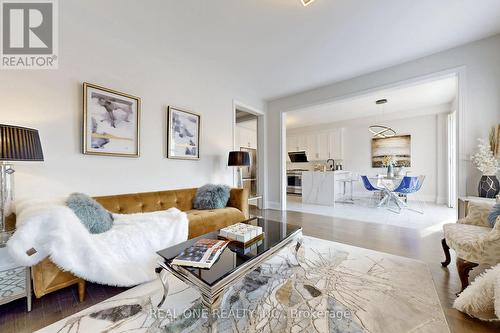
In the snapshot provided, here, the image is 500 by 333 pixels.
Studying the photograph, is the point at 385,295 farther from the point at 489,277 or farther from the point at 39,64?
the point at 39,64

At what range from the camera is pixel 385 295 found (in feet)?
4.87

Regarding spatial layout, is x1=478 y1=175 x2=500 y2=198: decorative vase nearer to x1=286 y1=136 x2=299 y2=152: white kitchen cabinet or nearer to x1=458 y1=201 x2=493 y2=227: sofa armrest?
x1=458 y1=201 x2=493 y2=227: sofa armrest

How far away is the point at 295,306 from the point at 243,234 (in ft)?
2.01

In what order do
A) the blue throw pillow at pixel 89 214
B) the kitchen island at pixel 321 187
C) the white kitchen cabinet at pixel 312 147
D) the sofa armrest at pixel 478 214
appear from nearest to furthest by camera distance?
the blue throw pillow at pixel 89 214
the sofa armrest at pixel 478 214
the kitchen island at pixel 321 187
the white kitchen cabinet at pixel 312 147

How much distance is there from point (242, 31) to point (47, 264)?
2.97 metres

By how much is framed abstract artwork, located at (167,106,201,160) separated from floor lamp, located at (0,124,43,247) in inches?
59.1

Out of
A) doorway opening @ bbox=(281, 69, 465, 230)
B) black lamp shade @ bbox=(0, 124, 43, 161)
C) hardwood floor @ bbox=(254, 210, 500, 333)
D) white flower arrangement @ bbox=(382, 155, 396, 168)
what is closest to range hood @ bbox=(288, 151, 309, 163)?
doorway opening @ bbox=(281, 69, 465, 230)

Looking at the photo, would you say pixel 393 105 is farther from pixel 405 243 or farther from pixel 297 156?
pixel 405 243

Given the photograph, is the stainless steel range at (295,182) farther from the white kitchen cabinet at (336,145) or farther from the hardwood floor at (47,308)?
the hardwood floor at (47,308)

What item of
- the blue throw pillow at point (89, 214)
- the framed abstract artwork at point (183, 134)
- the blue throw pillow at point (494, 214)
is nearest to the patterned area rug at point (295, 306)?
the blue throw pillow at point (89, 214)

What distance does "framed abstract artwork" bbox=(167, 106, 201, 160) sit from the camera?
2.97 metres

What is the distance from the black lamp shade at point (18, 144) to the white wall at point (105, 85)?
0.52m

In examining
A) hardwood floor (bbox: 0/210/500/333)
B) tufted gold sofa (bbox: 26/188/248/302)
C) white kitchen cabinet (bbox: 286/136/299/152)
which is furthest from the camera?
white kitchen cabinet (bbox: 286/136/299/152)

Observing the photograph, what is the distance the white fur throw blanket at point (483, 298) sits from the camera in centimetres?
113
